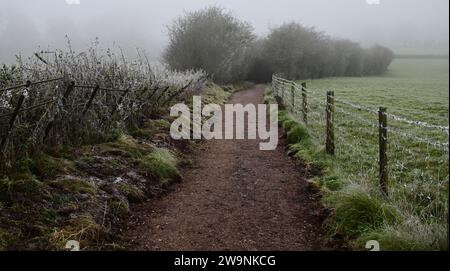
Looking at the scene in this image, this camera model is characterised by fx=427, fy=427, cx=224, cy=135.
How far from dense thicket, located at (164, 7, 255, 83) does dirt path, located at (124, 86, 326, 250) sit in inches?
868

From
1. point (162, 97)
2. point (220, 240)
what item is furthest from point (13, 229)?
point (162, 97)

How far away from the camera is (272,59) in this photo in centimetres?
4422

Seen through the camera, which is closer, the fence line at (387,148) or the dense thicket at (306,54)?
the fence line at (387,148)

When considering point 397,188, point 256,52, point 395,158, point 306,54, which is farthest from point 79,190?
point 306,54

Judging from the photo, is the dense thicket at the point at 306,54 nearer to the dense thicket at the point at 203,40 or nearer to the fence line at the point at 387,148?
the dense thicket at the point at 203,40

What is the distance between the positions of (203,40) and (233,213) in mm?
25292

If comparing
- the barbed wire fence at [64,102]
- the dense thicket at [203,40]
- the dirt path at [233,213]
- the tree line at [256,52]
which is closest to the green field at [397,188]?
the dirt path at [233,213]

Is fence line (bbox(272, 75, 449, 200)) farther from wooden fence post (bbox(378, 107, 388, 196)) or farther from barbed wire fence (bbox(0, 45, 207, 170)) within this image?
barbed wire fence (bbox(0, 45, 207, 170))

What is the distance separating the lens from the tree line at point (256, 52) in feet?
98.2

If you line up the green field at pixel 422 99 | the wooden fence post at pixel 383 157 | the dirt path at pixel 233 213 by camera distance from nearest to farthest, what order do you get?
1. the green field at pixel 422 99
2. the dirt path at pixel 233 213
3. the wooden fence post at pixel 383 157

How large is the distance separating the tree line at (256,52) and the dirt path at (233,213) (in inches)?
789

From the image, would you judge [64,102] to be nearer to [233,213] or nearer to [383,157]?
[233,213]

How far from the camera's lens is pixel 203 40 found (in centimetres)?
2991
